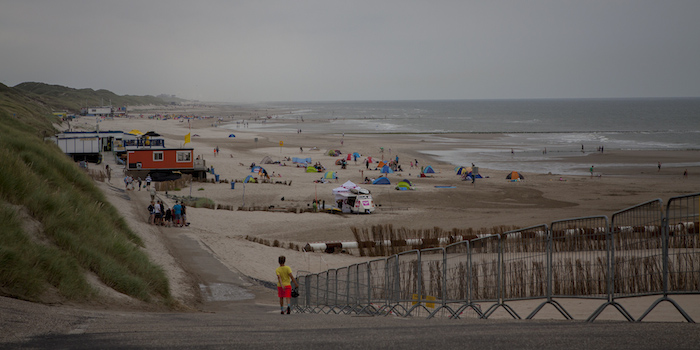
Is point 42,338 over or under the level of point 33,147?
under

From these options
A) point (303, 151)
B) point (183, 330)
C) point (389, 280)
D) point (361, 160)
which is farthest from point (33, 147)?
point (303, 151)

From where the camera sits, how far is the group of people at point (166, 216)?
839 inches

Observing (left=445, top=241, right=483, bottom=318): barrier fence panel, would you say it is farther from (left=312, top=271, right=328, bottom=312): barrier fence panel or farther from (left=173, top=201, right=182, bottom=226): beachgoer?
(left=173, top=201, right=182, bottom=226): beachgoer

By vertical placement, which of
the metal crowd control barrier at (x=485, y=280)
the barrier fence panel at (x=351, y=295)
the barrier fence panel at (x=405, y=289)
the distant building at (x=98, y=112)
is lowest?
the barrier fence panel at (x=351, y=295)

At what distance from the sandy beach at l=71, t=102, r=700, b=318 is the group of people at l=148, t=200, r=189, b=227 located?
1.84ft

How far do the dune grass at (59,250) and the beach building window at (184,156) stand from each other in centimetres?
2196

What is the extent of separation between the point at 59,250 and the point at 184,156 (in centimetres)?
2754

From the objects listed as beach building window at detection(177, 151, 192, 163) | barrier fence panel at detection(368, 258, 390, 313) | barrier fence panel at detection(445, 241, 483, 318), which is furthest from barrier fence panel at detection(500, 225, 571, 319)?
beach building window at detection(177, 151, 192, 163)

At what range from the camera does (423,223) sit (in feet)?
83.6

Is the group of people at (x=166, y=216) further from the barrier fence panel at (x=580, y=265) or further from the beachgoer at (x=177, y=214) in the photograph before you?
the barrier fence panel at (x=580, y=265)

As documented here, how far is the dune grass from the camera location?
7512 millimetres

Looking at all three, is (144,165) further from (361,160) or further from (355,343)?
(355,343)

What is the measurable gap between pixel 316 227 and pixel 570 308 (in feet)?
→ 57.5

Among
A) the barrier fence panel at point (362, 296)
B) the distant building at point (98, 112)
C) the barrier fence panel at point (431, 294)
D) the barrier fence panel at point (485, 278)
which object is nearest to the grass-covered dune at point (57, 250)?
the barrier fence panel at point (362, 296)
